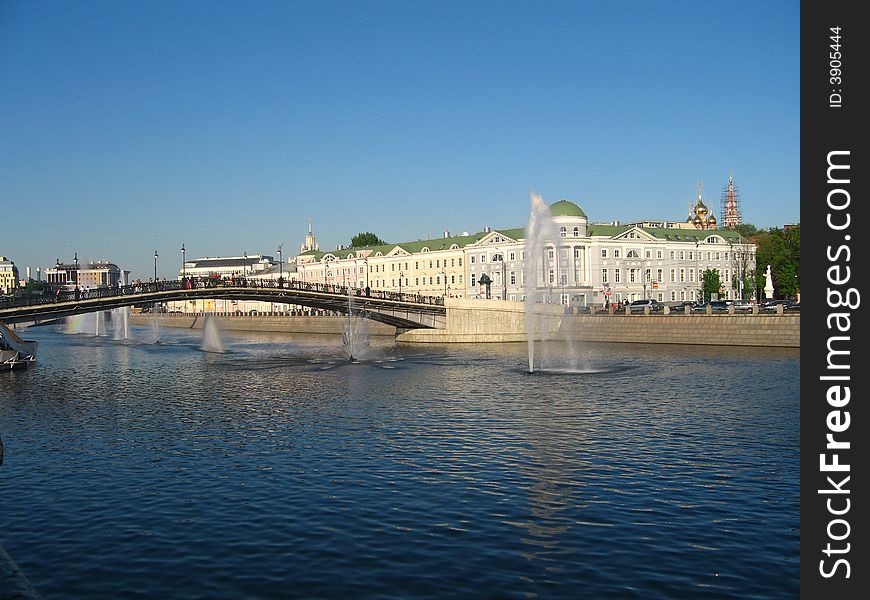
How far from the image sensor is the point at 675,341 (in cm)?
6950

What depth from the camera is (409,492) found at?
2053cm

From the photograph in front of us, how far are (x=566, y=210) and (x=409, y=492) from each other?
9679 centimetres

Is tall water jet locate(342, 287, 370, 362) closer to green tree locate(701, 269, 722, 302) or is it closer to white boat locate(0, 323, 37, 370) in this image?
white boat locate(0, 323, 37, 370)

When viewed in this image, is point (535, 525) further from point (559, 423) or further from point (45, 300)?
point (45, 300)

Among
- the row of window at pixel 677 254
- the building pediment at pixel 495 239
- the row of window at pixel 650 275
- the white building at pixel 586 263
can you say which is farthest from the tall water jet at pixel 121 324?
the row of window at pixel 677 254

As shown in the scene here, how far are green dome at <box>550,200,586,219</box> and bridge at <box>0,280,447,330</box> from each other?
3892 cm

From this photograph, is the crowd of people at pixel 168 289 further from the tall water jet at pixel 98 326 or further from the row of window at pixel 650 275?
the tall water jet at pixel 98 326

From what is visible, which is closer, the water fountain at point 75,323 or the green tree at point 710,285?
the green tree at point 710,285

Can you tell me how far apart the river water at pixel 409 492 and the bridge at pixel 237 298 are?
18214mm

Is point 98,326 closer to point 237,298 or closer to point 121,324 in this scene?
point 121,324

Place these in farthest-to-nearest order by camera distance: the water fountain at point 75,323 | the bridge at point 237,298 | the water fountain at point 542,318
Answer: the water fountain at point 75,323, the bridge at point 237,298, the water fountain at point 542,318

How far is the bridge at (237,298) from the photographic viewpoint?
57.7 meters

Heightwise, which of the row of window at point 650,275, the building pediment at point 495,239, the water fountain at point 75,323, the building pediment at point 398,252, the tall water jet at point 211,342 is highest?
the building pediment at point 495,239

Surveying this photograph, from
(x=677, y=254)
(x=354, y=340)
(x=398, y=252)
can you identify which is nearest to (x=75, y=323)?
(x=398, y=252)
